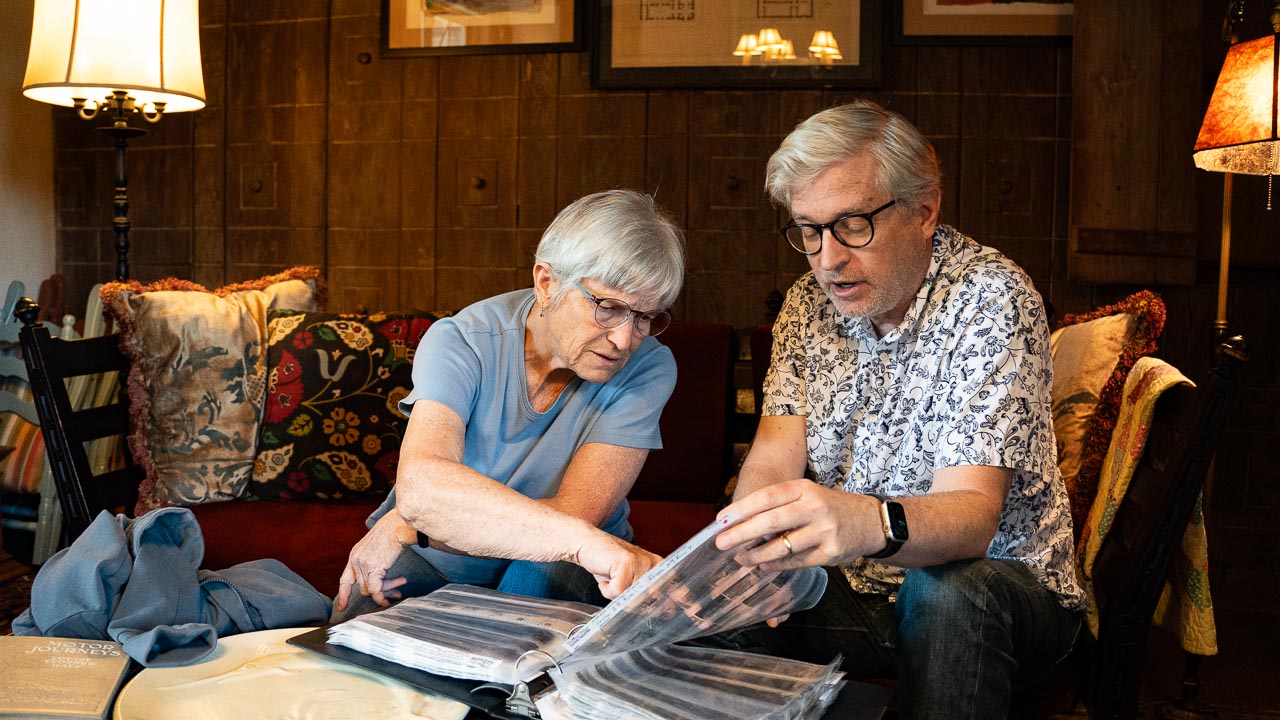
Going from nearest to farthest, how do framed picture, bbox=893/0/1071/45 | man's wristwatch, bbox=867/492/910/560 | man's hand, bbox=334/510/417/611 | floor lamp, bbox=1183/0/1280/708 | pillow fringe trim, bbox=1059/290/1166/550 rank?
man's wristwatch, bbox=867/492/910/560, man's hand, bbox=334/510/417/611, pillow fringe trim, bbox=1059/290/1166/550, floor lamp, bbox=1183/0/1280/708, framed picture, bbox=893/0/1071/45

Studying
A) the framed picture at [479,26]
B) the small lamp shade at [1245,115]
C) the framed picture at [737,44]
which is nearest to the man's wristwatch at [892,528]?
the small lamp shade at [1245,115]

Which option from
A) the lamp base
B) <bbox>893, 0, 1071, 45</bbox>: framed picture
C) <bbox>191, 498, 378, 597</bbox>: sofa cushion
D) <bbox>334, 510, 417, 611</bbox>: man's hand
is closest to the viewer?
<bbox>334, 510, 417, 611</bbox>: man's hand

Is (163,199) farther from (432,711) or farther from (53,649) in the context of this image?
(432,711)

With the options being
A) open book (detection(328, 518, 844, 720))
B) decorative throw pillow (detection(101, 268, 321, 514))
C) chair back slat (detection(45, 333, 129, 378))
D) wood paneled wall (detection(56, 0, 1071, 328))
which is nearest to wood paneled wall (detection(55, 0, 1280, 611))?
wood paneled wall (detection(56, 0, 1071, 328))

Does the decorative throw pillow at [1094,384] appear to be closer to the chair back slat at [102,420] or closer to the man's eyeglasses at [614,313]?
the man's eyeglasses at [614,313]

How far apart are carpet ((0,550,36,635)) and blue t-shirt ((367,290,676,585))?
1609mm

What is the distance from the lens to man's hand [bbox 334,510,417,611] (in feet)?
4.91

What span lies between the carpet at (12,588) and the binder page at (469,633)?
6.01 ft

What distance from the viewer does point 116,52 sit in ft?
8.31

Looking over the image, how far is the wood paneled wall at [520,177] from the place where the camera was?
10.0 ft

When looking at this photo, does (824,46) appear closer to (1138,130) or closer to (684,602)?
(1138,130)

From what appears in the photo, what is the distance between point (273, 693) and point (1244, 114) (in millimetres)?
2249

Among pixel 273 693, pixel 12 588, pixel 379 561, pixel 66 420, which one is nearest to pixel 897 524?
pixel 273 693

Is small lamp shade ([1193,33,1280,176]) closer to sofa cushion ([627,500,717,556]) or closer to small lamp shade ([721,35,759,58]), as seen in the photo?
small lamp shade ([721,35,759,58])
